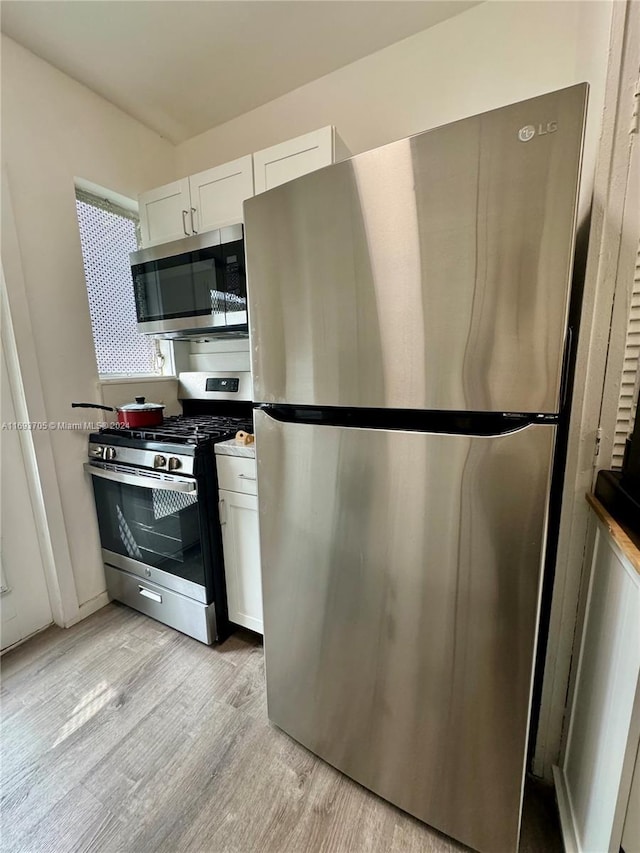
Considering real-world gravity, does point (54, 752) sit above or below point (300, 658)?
below

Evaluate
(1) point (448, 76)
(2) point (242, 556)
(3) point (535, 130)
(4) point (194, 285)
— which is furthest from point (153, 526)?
(1) point (448, 76)

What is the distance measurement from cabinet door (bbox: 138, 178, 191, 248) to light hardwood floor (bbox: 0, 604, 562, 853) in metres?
2.09

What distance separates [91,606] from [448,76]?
121 inches

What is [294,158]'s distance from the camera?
4.83ft

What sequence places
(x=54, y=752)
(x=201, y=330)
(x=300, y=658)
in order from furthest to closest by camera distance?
(x=201, y=330) → (x=54, y=752) → (x=300, y=658)

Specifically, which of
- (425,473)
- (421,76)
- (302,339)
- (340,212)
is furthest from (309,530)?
(421,76)

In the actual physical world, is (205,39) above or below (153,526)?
above

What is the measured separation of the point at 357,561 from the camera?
0.92 meters

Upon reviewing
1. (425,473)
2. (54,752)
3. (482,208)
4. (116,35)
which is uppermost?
(116,35)

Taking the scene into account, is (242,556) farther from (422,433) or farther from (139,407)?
(422,433)

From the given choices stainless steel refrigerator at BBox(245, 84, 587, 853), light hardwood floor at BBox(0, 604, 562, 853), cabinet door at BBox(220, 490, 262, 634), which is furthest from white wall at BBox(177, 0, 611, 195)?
light hardwood floor at BBox(0, 604, 562, 853)

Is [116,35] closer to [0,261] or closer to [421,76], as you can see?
[0,261]

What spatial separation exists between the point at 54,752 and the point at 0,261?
1.88 m

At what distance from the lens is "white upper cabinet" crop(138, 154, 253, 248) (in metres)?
1.62
